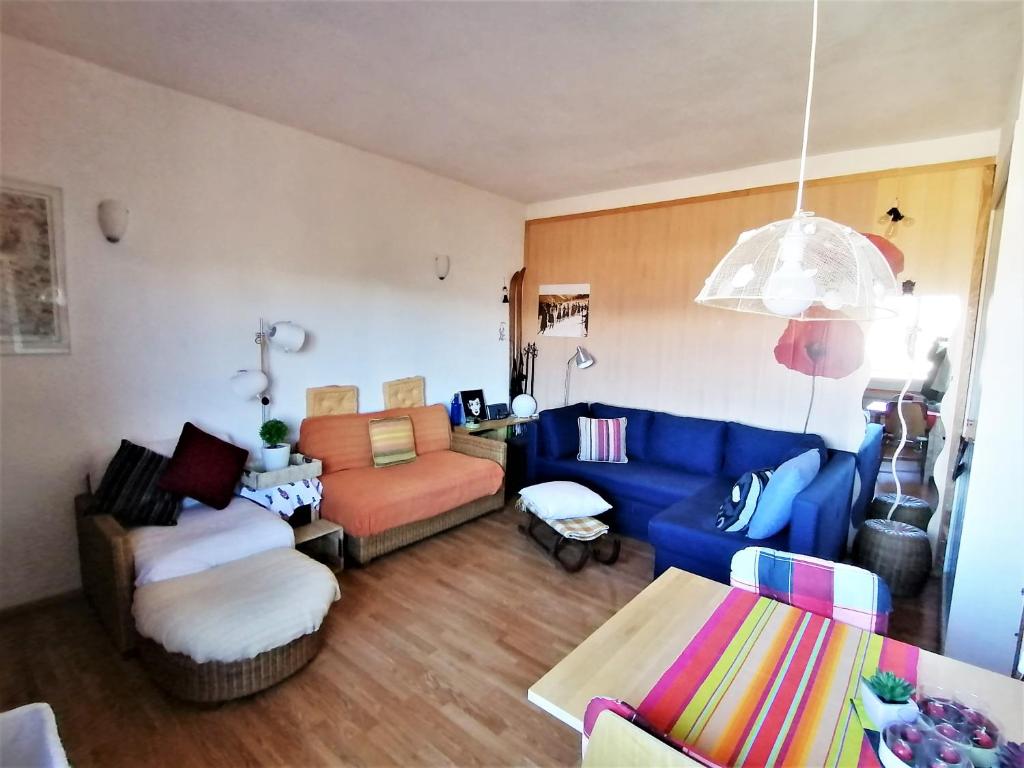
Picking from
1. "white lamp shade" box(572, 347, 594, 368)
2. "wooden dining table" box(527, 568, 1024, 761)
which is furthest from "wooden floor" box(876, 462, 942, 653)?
"white lamp shade" box(572, 347, 594, 368)

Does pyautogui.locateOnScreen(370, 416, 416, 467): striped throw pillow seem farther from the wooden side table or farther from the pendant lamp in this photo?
the pendant lamp

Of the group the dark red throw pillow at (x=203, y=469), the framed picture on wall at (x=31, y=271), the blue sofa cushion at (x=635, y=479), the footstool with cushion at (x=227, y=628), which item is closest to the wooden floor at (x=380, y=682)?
the footstool with cushion at (x=227, y=628)

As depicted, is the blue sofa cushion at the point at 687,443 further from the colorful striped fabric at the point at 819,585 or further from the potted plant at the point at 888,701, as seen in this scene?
the potted plant at the point at 888,701

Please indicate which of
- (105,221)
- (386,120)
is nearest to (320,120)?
(386,120)

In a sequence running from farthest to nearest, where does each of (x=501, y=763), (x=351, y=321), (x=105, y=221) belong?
(x=351, y=321)
(x=105, y=221)
(x=501, y=763)

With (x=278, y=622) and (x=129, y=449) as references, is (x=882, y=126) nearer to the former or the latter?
(x=278, y=622)

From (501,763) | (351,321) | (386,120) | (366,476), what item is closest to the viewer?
(501,763)

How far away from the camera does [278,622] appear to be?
1932 millimetres

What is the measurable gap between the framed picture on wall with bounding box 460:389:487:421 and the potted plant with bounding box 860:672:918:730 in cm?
368

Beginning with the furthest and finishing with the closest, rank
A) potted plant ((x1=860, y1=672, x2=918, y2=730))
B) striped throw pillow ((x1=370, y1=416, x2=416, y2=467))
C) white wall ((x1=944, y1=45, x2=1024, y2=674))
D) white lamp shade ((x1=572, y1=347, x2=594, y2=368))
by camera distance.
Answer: white lamp shade ((x1=572, y1=347, x2=594, y2=368)), striped throw pillow ((x1=370, y1=416, x2=416, y2=467)), white wall ((x1=944, y1=45, x2=1024, y2=674)), potted plant ((x1=860, y1=672, x2=918, y2=730))

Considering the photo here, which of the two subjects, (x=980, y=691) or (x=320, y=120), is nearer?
(x=980, y=691)

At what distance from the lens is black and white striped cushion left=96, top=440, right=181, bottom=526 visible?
236 centimetres

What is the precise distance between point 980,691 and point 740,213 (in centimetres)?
334

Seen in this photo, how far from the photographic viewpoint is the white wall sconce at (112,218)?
2482 millimetres
